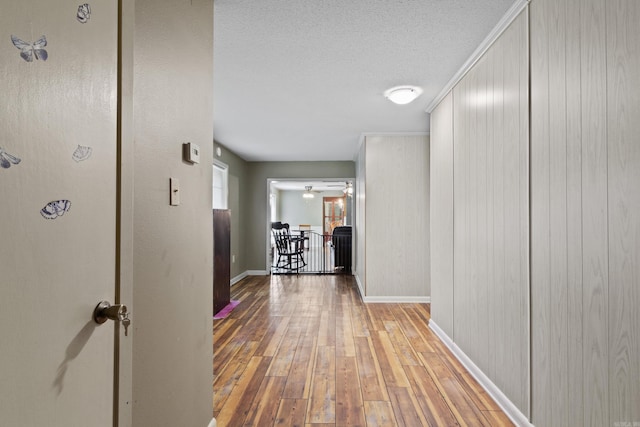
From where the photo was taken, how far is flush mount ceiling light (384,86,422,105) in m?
2.98

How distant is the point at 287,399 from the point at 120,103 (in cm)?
197

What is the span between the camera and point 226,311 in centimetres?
412

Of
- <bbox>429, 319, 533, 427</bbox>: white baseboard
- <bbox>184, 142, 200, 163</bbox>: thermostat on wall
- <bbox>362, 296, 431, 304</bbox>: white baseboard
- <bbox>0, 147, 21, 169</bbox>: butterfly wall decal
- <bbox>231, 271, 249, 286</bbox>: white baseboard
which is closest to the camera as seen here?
<bbox>0, 147, 21, 169</bbox>: butterfly wall decal

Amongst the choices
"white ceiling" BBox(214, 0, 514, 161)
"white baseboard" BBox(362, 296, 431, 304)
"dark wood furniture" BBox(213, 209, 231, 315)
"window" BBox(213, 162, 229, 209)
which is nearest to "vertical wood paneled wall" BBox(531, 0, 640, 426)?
"white ceiling" BBox(214, 0, 514, 161)

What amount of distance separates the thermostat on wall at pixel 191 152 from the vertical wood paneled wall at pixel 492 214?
173 centimetres

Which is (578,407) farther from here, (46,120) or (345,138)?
(345,138)

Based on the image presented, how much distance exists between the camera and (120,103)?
0.88 metres

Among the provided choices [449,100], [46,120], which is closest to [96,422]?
[46,120]

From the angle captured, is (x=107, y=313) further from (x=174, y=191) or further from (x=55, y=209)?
(x=174, y=191)

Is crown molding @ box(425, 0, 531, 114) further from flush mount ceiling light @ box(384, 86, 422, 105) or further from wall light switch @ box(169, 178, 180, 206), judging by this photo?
wall light switch @ box(169, 178, 180, 206)

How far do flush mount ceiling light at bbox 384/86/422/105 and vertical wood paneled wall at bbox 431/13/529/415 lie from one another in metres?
0.33

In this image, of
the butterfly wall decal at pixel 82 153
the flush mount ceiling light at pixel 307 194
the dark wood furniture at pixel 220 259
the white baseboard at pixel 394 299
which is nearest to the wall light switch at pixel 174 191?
the butterfly wall decal at pixel 82 153

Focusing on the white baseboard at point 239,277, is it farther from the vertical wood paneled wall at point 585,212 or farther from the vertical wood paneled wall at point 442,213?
the vertical wood paneled wall at point 585,212

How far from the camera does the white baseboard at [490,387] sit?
1.80 m
